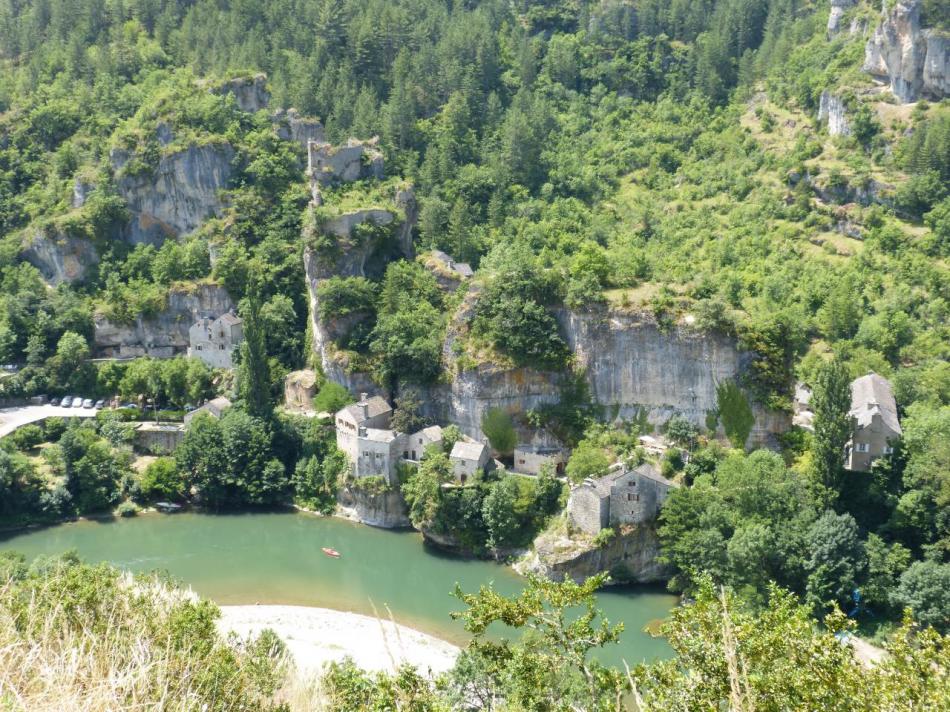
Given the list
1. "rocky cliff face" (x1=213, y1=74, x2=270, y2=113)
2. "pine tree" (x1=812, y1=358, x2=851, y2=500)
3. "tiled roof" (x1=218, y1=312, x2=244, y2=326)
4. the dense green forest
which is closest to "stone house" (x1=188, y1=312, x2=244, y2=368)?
"tiled roof" (x1=218, y1=312, x2=244, y2=326)

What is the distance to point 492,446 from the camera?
40.4 metres

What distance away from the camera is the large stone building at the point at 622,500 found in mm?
34094

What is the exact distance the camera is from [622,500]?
1348 inches

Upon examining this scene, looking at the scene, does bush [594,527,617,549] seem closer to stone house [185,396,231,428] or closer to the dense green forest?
the dense green forest

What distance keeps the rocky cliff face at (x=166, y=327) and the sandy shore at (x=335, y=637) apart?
21.4 meters

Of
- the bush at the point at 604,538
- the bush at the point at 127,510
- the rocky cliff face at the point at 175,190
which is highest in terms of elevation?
the rocky cliff face at the point at 175,190

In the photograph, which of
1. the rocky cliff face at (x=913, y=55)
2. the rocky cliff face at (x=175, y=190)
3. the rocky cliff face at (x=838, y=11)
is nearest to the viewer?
the rocky cliff face at (x=913, y=55)

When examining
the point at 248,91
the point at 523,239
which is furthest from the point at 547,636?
the point at 248,91

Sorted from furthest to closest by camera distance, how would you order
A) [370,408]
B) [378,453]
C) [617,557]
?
[370,408], [378,453], [617,557]

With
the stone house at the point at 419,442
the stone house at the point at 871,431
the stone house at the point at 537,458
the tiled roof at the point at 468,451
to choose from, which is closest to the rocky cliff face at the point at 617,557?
the stone house at the point at 537,458

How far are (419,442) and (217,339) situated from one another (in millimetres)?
14710

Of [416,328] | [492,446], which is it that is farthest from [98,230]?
[492,446]

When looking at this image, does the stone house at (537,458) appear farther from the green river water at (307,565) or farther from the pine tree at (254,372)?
the pine tree at (254,372)

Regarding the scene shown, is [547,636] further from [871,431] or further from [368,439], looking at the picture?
[368,439]
